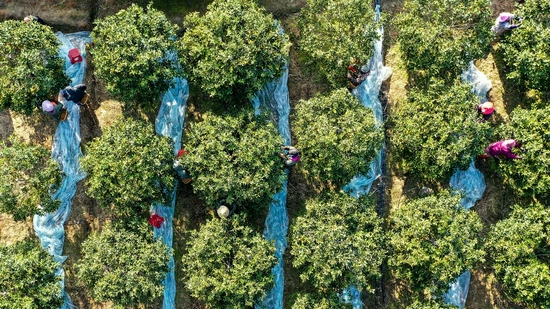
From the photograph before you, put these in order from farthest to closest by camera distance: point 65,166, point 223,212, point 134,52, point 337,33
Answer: point 65,166 < point 223,212 < point 337,33 < point 134,52

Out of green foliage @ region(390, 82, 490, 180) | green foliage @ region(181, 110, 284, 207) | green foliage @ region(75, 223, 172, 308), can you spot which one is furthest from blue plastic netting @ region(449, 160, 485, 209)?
green foliage @ region(75, 223, 172, 308)

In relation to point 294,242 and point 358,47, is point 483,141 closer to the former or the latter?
point 358,47

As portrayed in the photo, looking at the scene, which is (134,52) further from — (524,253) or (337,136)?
(524,253)

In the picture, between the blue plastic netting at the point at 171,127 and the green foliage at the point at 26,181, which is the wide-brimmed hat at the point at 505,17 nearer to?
the blue plastic netting at the point at 171,127

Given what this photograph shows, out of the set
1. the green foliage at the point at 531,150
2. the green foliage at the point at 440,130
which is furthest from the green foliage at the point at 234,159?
the green foliage at the point at 531,150

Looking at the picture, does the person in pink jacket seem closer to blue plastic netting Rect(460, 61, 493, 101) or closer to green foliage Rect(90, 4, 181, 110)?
blue plastic netting Rect(460, 61, 493, 101)

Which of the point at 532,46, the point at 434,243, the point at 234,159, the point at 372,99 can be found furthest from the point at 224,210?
the point at 532,46

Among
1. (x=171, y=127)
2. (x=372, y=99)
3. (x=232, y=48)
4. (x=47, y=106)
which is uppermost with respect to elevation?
(x=372, y=99)
